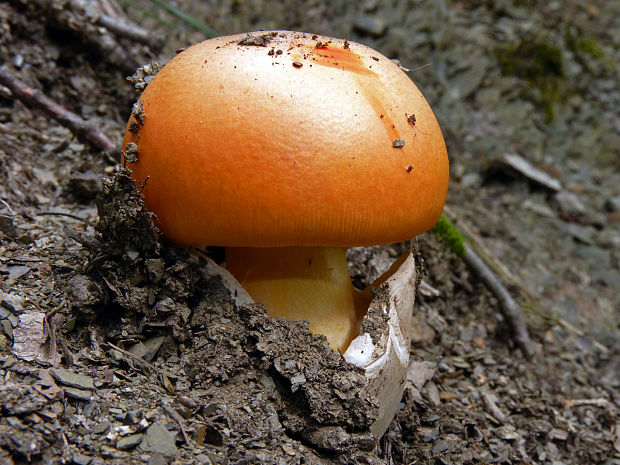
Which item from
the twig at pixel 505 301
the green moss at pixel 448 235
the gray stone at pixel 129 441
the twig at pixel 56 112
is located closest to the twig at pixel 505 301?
the twig at pixel 505 301

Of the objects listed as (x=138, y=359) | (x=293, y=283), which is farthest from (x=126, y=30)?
(x=138, y=359)

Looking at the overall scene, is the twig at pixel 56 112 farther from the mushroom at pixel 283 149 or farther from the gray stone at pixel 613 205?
the gray stone at pixel 613 205

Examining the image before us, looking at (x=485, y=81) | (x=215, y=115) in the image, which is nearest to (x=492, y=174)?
(x=485, y=81)

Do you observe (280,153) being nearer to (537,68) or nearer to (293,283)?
(293,283)

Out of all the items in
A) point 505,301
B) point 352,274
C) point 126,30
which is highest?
point 126,30

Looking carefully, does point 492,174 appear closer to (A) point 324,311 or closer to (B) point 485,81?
(B) point 485,81

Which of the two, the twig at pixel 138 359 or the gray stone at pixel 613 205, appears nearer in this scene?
the twig at pixel 138 359

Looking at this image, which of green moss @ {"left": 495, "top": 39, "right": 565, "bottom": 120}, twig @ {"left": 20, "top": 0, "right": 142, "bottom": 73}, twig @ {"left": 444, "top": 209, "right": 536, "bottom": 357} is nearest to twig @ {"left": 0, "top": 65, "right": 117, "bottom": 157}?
twig @ {"left": 20, "top": 0, "right": 142, "bottom": 73}
